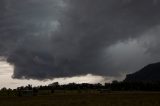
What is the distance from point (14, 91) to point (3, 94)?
5.10m

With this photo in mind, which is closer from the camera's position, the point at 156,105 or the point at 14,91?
the point at 156,105

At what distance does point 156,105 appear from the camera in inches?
1948

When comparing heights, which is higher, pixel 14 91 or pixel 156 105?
pixel 14 91

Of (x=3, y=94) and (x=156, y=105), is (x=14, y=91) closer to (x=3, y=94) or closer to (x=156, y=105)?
(x=3, y=94)

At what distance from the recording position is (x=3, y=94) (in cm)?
14825

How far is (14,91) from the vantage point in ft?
486

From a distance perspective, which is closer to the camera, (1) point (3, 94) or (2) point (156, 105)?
(2) point (156, 105)

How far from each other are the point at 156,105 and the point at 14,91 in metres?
107

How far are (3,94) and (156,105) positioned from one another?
109117 mm

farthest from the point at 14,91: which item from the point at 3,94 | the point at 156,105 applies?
the point at 156,105
